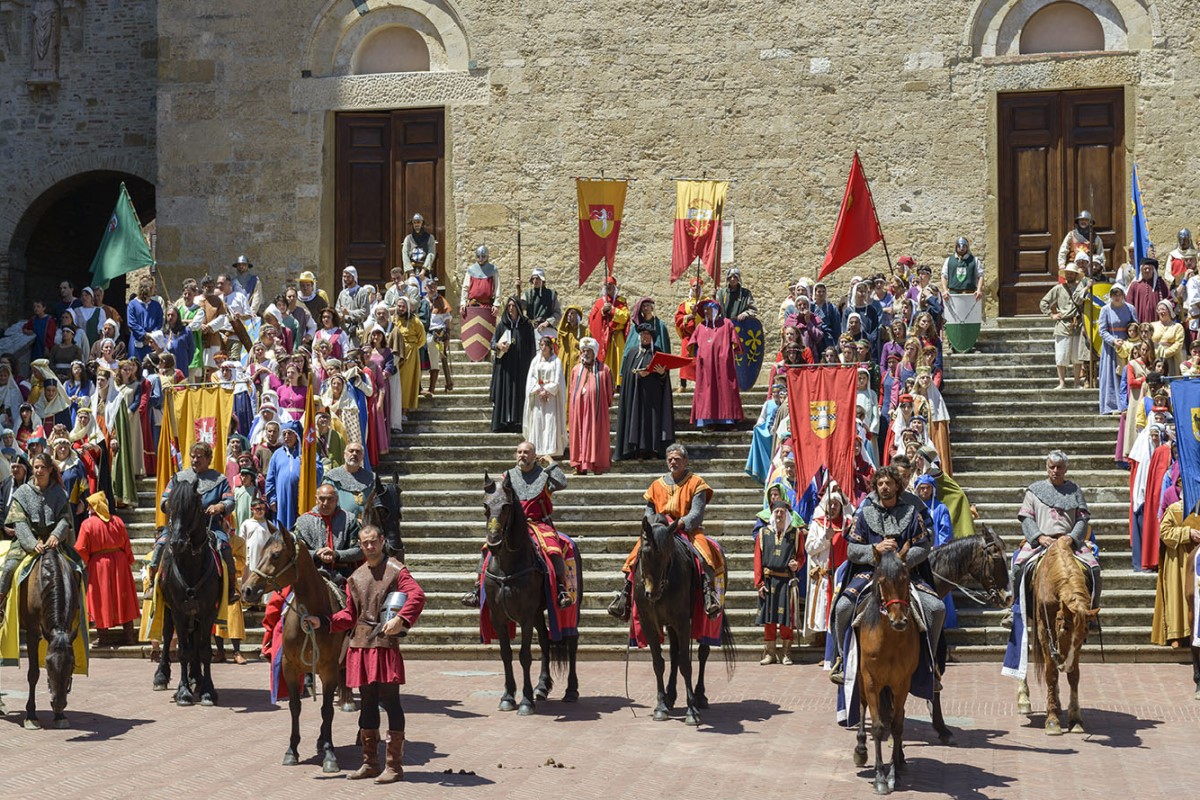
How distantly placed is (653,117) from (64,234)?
473 inches

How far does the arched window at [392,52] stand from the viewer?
2641 cm

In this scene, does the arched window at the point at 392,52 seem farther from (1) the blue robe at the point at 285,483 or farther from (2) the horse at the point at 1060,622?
(2) the horse at the point at 1060,622

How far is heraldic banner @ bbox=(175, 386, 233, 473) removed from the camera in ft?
62.1

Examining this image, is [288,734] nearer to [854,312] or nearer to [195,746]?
[195,746]

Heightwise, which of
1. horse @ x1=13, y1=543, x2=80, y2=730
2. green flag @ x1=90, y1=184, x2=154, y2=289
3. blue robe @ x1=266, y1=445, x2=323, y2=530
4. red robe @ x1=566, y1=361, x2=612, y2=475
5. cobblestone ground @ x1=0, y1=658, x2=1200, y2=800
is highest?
green flag @ x1=90, y1=184, x2=154, y2=289

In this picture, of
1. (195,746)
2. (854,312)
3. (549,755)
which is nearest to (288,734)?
(195,746)

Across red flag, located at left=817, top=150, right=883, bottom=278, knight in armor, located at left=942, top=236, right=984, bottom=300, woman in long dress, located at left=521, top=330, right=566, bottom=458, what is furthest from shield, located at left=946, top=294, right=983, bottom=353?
woman in long dress, located at left=521, top=330, right=566, bottom=458

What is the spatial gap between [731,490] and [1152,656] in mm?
4929

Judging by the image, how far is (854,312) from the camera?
20.2 meters

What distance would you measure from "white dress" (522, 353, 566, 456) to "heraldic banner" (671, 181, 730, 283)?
3.30 m

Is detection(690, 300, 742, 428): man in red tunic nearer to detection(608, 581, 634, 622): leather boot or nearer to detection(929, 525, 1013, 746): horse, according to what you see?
detection(608, 581, 634, 622): leather boot

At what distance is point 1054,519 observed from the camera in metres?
12.8

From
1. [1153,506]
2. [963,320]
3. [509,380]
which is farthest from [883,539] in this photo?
[963,320]

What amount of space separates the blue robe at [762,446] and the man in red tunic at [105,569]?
6.65 meters
